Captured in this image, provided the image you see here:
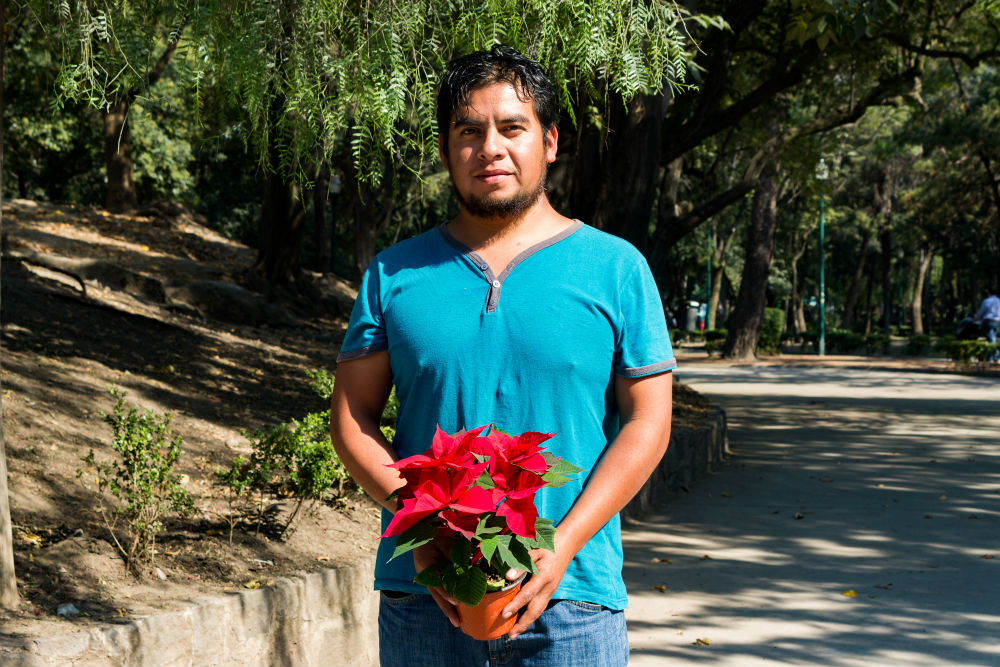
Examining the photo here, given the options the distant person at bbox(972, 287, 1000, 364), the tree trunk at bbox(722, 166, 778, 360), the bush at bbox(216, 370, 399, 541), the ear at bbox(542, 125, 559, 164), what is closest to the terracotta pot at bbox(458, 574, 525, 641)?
the ear at bbox(542, 125, 559, 164)

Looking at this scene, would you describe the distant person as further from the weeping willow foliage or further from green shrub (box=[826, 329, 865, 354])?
the weeping willow foliage

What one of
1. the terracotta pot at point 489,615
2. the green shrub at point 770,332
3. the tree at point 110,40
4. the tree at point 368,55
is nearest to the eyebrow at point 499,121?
the terracotta pot at point 489,615

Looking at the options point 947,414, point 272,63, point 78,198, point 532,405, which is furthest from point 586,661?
point 78,198

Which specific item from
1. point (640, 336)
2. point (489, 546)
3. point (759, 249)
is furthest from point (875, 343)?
point (489, 546)

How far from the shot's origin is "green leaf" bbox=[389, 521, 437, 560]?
1874 millimetres

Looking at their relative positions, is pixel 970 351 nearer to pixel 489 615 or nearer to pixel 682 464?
pixel 682 464

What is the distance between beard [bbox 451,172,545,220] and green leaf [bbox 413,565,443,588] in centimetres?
84

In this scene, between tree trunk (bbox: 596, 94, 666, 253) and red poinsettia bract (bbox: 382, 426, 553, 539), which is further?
tree trunk (bbox: 596, 94, 666, 253)

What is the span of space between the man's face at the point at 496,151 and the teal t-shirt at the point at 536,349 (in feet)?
0.43

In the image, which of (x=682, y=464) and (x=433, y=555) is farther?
(x=682, y=464)

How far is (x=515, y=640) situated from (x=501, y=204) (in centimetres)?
98

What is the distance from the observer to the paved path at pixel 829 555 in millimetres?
5145

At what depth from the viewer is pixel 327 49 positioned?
13.3 feet

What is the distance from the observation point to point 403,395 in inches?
90.5
